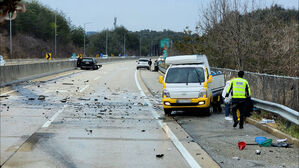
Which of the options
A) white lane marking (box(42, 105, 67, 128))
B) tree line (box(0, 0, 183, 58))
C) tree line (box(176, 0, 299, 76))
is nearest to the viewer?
white lane marking (box(42, 105, 67, 128))

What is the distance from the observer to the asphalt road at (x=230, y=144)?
8.02m

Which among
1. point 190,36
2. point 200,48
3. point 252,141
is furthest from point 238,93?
point 190,36

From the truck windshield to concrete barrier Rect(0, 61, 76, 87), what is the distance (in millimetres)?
12514

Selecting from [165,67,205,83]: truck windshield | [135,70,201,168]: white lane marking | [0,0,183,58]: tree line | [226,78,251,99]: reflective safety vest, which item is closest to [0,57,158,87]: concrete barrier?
[165,67,205,83]: truck windshield

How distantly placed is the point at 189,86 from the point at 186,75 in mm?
756

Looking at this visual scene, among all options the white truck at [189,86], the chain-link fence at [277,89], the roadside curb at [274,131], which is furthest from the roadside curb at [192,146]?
the chain-link fence at [277,89]

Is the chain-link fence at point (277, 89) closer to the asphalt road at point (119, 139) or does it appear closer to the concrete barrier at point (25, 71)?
the asphalt road at point (119, 139)

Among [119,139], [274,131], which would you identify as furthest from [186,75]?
[119,139]

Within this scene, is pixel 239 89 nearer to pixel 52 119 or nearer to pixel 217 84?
pixel 217 84

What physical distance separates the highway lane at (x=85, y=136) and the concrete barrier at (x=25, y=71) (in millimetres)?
8754

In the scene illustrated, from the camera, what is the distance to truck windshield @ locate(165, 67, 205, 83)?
50.0ft

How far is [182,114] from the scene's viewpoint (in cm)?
1557

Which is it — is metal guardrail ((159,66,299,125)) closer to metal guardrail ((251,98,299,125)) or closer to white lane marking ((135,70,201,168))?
metal guardrail ((251,98,299,125))

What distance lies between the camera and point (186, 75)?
1548 cm
